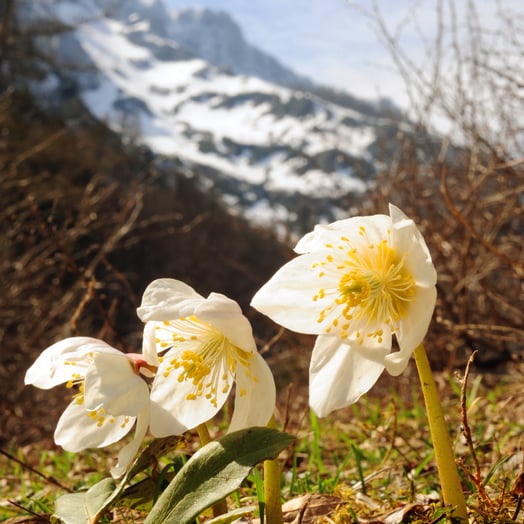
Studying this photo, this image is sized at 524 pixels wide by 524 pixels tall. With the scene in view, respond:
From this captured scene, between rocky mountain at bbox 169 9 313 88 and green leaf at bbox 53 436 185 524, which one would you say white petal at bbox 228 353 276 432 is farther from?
rocky mountain at bbox 169 9 313 88

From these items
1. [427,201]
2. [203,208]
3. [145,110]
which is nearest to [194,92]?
[145,110]

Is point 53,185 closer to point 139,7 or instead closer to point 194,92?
point 194,92

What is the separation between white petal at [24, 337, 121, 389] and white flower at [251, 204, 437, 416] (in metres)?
0.33

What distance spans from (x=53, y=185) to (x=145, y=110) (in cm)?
9849

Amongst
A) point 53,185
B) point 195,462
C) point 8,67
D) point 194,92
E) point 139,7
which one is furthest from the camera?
point 139,7

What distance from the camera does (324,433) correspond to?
3.02 m

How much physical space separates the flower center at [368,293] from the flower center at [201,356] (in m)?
0.19

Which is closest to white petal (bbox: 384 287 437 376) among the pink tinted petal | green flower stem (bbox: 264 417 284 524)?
the pink tinted petal

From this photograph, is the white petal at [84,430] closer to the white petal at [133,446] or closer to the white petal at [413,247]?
the white petal at [133,446]

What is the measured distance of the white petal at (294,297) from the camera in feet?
3.71

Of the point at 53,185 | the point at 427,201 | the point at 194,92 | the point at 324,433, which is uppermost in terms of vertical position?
the point at 427,201

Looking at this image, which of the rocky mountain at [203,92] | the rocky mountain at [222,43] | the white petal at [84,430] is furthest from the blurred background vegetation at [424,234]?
the rocky mountain at [222,43]

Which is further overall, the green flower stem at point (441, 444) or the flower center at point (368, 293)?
the flower center at point (368, 293)

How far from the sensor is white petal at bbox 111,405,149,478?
108 centimetres
